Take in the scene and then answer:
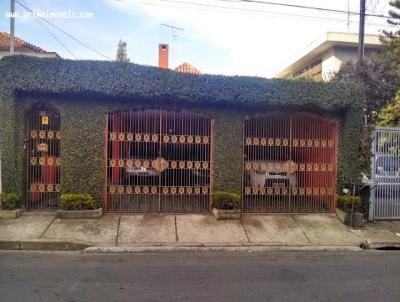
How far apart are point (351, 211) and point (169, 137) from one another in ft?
16.1

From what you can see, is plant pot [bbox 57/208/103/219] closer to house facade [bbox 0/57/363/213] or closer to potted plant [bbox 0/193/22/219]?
house facade [bbox 0/57/363/213]

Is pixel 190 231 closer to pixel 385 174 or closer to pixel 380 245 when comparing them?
pixel 380 245

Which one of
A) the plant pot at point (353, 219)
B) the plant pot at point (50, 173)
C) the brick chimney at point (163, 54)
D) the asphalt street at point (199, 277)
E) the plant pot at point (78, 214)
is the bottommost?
the asphalt street at point (199, 277)

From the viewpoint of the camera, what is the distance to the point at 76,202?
9.11m

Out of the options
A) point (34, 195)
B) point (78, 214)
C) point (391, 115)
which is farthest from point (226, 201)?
point (391, 115)

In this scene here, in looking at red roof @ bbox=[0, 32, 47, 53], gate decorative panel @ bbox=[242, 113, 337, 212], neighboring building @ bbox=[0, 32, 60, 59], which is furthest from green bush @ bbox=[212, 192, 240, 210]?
red roof @ bbox=[0, 32, 47, 53]

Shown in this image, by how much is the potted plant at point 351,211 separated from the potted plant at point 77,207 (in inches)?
236

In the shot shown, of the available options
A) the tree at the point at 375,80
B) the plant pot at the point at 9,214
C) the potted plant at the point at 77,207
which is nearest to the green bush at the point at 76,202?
the potted plant at the point at 77,207

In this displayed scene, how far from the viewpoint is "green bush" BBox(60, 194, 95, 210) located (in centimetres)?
909

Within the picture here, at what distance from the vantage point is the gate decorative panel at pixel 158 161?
966 cm

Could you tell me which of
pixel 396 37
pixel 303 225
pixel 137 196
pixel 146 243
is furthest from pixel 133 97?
pixel 396 37

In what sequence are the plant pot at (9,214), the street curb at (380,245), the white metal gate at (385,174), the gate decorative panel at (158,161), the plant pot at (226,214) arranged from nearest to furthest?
the street curb at (380,245) < the plant pot at (9,214) < the plant pot at (226,214) < the gate decorative panel at (158,161) < the white metal gate at (385,174)

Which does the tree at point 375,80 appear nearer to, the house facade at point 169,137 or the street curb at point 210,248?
the house facade at point 169,137


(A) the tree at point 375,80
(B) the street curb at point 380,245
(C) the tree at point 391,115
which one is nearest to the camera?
(B) the street curb at point 380,245
